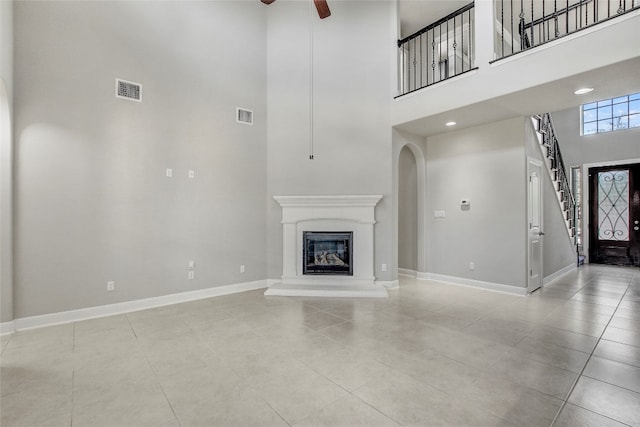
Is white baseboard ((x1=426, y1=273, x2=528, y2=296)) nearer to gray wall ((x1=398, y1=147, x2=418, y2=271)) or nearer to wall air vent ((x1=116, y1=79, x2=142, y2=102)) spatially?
gray wall ((x1=398, y1=147, x2=418, y2=271))

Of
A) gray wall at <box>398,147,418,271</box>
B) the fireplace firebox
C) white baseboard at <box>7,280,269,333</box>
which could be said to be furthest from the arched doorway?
white baseboard at <box>7,280,269,333</box>

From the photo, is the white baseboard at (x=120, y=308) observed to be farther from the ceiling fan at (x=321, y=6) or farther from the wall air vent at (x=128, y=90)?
the ceiling fan at (x=321, y=6)

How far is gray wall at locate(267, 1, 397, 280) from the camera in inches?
195

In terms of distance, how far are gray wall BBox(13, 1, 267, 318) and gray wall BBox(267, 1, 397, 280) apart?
31 centimetres

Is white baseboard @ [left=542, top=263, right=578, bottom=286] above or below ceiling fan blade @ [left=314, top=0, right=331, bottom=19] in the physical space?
below

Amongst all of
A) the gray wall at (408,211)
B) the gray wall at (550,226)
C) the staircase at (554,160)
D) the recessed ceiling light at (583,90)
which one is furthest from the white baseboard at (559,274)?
the recessed ceiling light at (583,90)

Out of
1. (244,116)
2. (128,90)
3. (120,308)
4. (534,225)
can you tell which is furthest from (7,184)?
(534,225)

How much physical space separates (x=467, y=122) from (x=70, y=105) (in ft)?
18.3

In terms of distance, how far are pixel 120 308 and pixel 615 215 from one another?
33.6ft

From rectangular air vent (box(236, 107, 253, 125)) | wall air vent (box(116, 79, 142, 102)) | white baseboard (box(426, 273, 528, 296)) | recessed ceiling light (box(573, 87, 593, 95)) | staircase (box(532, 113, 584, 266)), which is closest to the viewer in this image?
recessed ceiling light (box(573, 87, 593, 95))

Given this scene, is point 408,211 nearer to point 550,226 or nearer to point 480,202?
point 480,202

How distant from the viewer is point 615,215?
22.7ft

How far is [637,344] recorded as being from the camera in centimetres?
282

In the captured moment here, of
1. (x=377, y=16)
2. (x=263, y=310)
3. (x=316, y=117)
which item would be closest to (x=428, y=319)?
(x=263, y=310)
